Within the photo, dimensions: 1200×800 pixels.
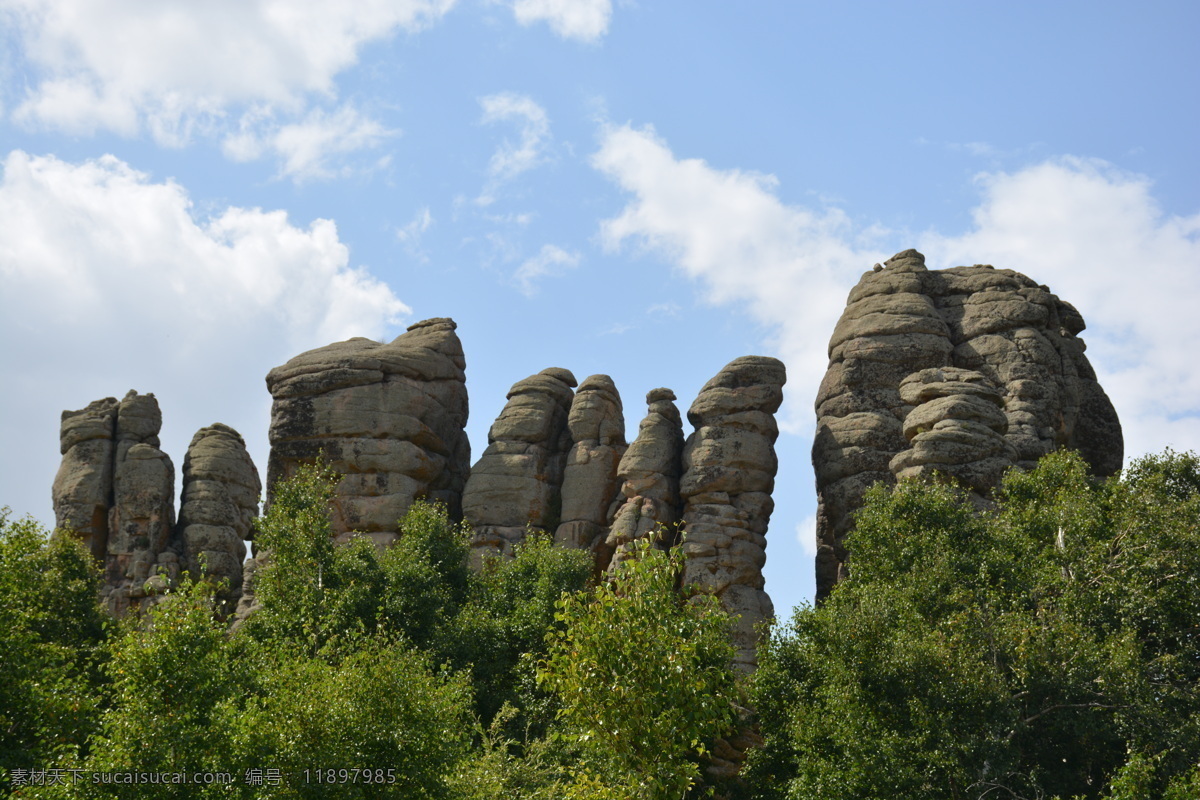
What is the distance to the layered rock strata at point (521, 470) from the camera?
62.3 metres

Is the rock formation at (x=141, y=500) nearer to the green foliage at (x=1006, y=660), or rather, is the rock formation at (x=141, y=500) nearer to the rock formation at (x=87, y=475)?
the rock formation at (x=87, y=475)

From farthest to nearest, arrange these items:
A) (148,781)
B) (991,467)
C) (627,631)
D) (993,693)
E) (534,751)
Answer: (991,467)
(534,751)
(993,693)
(627,631)
(148,781)

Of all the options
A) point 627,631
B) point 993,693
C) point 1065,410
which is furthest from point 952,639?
point 1065,410

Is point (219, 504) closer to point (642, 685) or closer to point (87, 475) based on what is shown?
point (87, 475)

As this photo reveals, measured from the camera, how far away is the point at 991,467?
54.6 meters

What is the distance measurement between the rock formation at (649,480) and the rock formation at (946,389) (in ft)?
22.7

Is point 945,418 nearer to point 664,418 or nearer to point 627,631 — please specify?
point 664,418

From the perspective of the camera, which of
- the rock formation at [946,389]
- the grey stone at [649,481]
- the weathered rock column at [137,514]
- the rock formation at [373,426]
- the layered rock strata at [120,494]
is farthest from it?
the layered rock strata at [120,494]

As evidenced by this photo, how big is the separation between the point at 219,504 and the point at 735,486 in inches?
1055

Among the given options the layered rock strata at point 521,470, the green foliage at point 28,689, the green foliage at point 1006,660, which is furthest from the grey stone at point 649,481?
the green foliage at point 28,689

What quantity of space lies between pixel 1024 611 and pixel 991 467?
13754 millimetres

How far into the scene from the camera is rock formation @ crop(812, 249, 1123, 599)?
56.6m

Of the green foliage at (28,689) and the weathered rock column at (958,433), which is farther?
the weathered rock column at (958,433)

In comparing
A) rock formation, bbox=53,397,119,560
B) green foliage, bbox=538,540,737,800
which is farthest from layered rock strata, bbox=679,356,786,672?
rock formation, bbox=53,397,119,560
